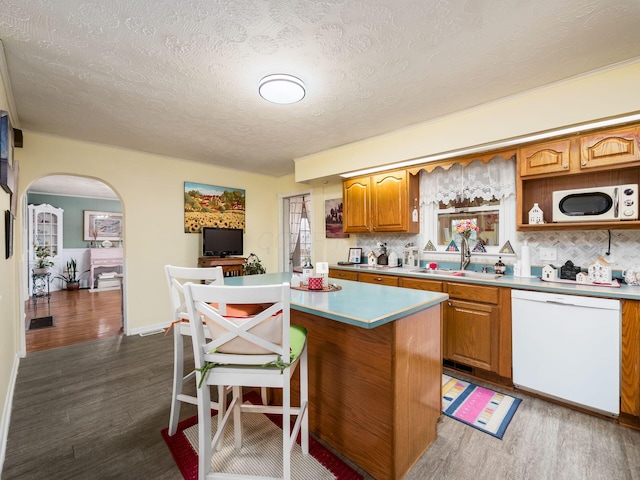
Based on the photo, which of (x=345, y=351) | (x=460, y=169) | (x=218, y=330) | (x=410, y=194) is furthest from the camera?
(x=410, y=194)

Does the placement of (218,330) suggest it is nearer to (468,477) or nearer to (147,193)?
(468,477)

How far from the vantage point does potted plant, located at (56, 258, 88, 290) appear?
726 cm

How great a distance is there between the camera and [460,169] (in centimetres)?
329

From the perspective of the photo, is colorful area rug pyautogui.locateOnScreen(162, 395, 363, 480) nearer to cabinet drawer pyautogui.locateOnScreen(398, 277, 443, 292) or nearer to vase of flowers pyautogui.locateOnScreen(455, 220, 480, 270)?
cabinet drawer pyautogui.locateOnScreen(398, 277, 443, 292)

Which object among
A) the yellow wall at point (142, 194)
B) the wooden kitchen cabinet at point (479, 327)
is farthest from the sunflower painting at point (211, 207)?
the wooden kitchen cabinet at point (479, 327)

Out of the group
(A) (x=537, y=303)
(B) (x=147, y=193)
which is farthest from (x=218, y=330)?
(B) (x=147, y=193)

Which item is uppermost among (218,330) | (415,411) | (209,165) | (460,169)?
(209,165)

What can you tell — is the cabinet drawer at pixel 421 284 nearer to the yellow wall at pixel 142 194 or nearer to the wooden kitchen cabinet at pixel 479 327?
the wooden kitchen cabinet at pixel 479 327

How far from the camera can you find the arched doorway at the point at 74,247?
5.33 meters

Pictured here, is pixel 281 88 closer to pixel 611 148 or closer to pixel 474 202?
pixel 474 202

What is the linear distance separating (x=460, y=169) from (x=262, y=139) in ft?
7.74

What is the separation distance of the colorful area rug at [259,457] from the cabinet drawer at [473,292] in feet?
5.79

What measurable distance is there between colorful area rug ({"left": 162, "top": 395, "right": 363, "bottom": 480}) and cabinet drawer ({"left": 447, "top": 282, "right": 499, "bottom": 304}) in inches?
69.4

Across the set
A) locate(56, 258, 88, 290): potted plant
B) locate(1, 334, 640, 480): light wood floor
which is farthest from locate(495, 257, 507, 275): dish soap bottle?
locate(56, 258, 88, 290): potted plant
